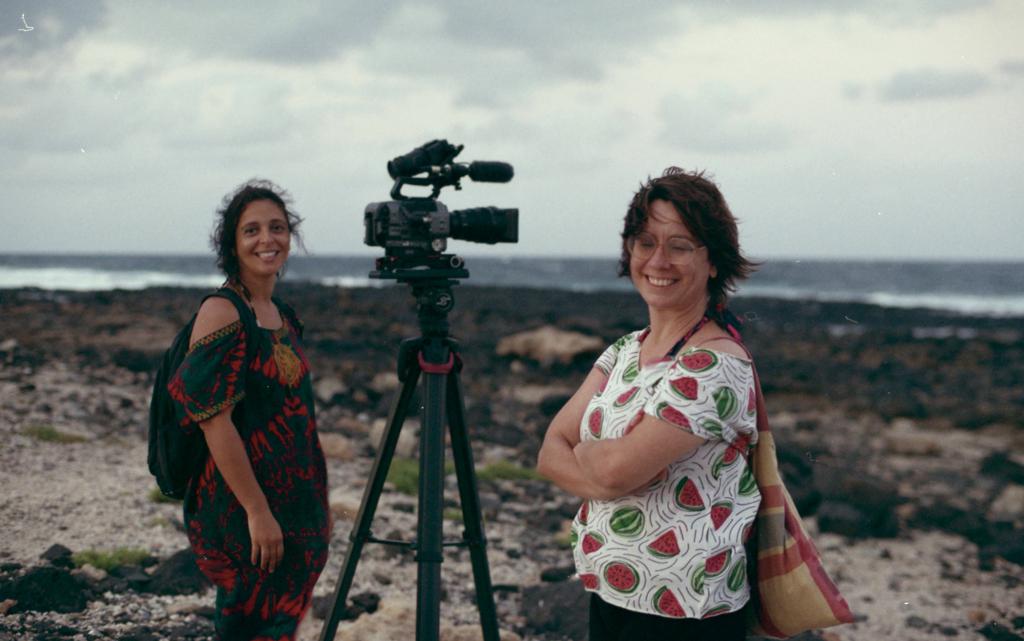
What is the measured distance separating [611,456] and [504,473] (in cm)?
508

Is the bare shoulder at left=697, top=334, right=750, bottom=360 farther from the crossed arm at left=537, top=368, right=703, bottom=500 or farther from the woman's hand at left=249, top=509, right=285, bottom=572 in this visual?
the woman's hand at left=249, top=509, right=285, bottom=572

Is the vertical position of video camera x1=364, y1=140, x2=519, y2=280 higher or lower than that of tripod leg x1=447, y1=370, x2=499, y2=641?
higher

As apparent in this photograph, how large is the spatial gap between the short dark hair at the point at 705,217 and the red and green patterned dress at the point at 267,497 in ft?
3.50

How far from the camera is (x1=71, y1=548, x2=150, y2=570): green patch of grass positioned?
404cm

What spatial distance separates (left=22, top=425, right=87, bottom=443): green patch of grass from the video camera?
14.5ft

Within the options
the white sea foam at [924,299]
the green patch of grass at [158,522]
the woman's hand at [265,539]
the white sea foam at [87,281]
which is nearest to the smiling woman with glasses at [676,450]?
the woman's hand at [265,539]

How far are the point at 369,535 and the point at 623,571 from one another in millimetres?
980

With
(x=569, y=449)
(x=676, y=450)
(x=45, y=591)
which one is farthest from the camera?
(x=45, y=591)

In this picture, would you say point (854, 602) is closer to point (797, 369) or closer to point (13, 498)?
point (13, 498)

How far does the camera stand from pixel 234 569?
251 cm

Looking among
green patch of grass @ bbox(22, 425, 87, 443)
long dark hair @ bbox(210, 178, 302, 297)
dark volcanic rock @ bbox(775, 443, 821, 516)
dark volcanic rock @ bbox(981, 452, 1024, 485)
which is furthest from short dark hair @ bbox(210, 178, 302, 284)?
dark volcanic rock @ bbox(981, 452, 1024, 485)

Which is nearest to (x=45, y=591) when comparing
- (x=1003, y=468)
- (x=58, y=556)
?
(x=58, y=556)

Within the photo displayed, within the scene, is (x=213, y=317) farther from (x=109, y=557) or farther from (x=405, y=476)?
(x=405, y=476)

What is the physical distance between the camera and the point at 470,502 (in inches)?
108
